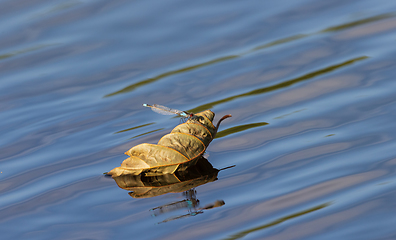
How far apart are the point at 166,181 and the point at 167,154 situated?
16 centimetres

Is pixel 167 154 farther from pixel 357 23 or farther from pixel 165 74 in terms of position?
pixel 357 23

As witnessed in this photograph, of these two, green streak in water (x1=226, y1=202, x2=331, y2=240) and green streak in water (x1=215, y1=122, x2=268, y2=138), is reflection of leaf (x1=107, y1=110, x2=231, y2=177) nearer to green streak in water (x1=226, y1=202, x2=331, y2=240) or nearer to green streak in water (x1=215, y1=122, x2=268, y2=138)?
green streak in water (x1=215, y1=122, x2=268, y2=138)

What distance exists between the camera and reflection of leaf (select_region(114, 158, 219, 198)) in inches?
111

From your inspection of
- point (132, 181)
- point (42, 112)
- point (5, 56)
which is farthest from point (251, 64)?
point (5, 56)

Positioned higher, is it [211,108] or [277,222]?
[211,108]

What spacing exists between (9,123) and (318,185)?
2.76 m

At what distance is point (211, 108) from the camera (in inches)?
161

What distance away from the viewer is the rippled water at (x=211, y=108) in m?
2.59

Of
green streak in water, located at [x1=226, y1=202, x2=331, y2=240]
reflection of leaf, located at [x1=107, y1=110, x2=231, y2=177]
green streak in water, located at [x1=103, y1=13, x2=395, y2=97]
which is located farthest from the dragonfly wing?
green streak in water, located at [x1=226, y1=202, x2=331, y2=240]

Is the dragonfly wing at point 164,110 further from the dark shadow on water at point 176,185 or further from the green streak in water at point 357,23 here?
the green streak in water at point 357,23

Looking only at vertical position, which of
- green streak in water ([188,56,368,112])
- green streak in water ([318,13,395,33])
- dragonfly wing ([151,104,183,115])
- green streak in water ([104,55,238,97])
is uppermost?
green streak in water ([318,13,395,33])

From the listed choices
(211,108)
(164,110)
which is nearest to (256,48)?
(211,108)

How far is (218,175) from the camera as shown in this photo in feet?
9.62

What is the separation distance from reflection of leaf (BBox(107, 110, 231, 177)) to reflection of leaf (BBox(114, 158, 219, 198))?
32 mm
